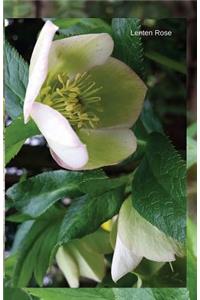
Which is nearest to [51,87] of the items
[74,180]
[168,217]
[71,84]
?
[71,84]

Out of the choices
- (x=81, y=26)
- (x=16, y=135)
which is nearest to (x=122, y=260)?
(x=16, y=135)

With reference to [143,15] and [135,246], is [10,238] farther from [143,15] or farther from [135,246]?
[143,15]

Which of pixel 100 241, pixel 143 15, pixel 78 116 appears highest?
pixel 143 15

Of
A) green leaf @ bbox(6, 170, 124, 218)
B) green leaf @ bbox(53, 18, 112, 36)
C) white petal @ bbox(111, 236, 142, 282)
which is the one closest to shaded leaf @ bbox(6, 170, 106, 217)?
green leaf @ bbox(6, 170, 124, 218)

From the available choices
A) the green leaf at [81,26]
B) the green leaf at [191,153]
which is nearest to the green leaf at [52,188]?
the green leaf at [191,153]

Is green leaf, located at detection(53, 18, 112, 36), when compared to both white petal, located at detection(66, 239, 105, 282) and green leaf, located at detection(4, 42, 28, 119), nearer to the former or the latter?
green leaf, located at detection(4, 42, 28, 119)

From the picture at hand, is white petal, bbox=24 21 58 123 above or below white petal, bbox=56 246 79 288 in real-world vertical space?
above

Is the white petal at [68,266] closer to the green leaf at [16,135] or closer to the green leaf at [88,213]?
the green leaf at [88,213]

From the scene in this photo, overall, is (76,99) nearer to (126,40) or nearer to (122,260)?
(126,40)
